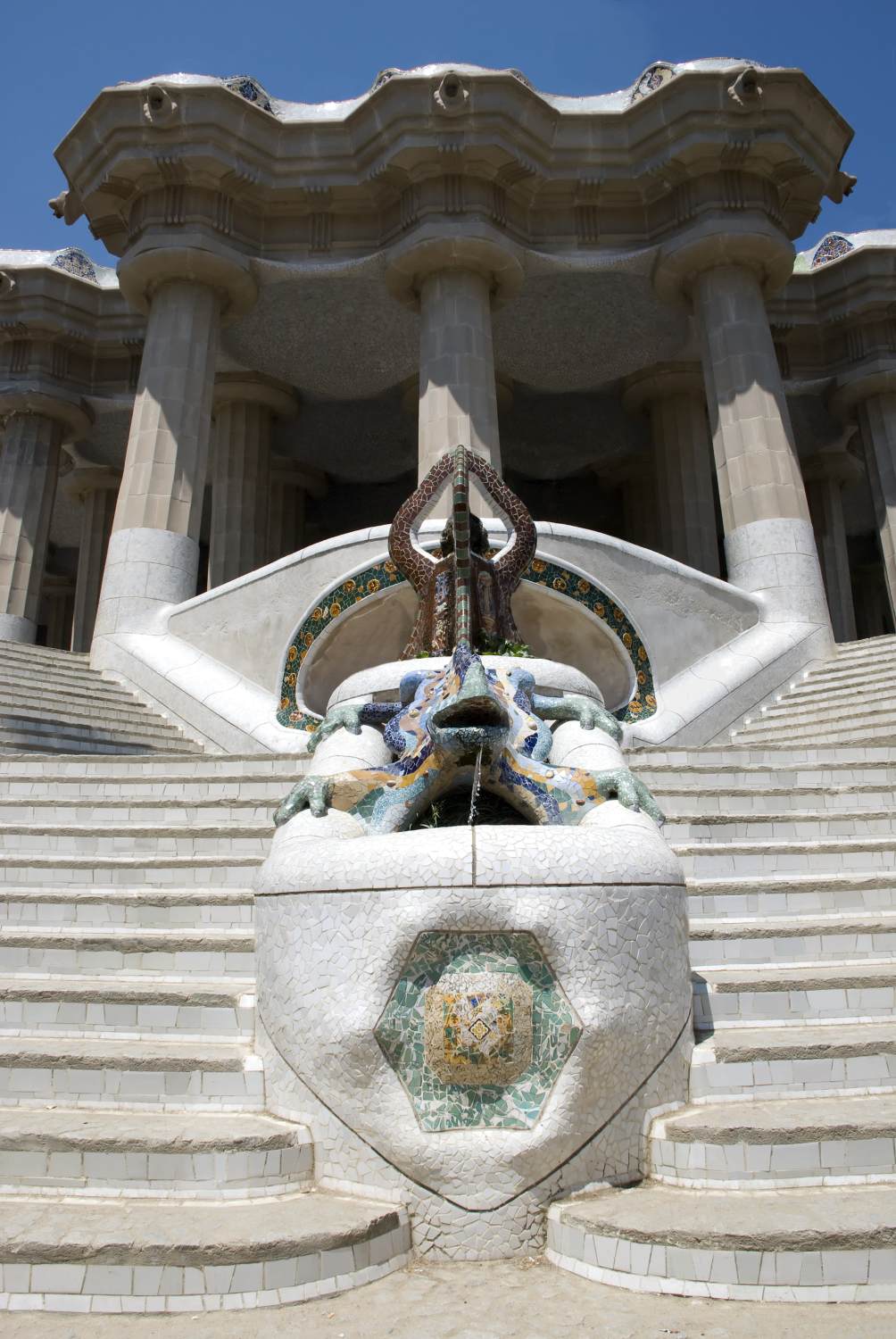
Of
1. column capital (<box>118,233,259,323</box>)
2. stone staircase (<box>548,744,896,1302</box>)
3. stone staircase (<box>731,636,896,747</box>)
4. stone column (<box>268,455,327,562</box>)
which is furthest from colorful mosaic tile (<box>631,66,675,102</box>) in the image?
stone staircase (<box>548,744,896,1302</box>)

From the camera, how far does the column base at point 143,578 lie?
1426cm

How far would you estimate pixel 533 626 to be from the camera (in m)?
11.6

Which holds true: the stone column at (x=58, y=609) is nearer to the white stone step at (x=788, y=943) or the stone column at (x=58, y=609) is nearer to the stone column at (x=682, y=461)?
the stone column at (x=682, y=461)

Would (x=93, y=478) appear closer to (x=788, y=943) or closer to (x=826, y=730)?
(x=826, y=730)

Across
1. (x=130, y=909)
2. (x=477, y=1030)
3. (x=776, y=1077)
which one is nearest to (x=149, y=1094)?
(x=477, y=1030)

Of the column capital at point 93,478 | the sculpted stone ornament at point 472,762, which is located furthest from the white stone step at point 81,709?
the column capital at point 93,478

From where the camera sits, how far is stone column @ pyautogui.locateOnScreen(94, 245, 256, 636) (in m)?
14.7

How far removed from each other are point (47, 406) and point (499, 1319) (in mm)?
20061

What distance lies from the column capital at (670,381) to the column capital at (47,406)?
1086cm

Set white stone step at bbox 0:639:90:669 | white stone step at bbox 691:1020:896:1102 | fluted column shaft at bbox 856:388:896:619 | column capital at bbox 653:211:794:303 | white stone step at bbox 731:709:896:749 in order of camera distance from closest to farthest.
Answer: white stone step at bbox 691:1020:896:1102 → white stone step at bbox 731:709:896:749 → white stone step at bbox 0:639:90:669 → column capital at bbox 653:211:794:303 → fluted column shaft at bbox 856:388:896:619

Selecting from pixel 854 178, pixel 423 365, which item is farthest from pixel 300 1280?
pixel 854 178

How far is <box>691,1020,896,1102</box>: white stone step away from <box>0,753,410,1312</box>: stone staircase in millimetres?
1342

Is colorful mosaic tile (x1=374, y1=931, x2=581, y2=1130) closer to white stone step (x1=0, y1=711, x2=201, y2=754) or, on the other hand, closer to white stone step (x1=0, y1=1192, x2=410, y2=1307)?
white stone step (x1=0, y1=1192, x2=410, y2=1307)

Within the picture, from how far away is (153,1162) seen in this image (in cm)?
348
